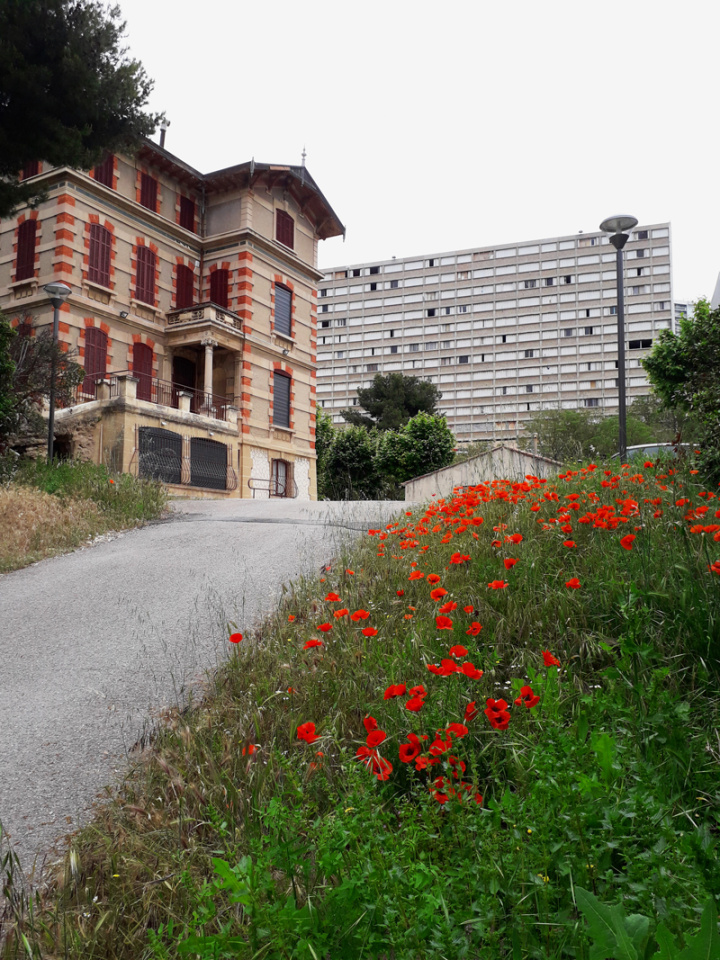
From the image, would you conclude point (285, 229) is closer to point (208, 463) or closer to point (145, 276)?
point (145, 276)

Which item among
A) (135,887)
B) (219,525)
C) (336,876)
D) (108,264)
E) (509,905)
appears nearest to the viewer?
(509,905)

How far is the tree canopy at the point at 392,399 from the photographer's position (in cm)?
Result: 5228

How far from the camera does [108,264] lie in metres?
23.8

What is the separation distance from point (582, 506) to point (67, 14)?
39.1 ft

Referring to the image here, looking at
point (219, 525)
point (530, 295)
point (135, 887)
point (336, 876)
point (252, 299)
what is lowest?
point (135, 887)

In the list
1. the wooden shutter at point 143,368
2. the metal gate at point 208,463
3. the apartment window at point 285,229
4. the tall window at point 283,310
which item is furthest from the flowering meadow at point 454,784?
the apartment window at point 285,229

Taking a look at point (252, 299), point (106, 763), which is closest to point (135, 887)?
point (106, 763)

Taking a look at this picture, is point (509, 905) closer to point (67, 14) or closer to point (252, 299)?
point (67, 14)

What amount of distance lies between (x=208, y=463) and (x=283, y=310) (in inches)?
342

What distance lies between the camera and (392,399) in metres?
52.5

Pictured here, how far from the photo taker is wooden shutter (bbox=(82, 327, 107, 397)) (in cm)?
2256

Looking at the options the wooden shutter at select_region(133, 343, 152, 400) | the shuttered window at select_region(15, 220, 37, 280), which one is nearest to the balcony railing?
the wooden shutter at select_region(133, 343, 152, 400)

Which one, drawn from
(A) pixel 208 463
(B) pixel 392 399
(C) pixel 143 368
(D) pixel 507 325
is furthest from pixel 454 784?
(D) pixel 507 325

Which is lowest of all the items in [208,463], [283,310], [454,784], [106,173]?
[454,784]
